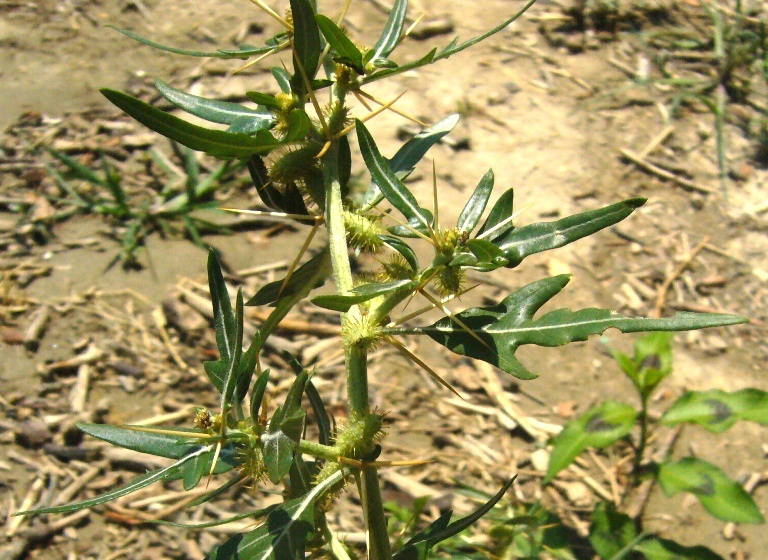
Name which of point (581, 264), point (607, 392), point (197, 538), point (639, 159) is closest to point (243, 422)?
point (197, 538)

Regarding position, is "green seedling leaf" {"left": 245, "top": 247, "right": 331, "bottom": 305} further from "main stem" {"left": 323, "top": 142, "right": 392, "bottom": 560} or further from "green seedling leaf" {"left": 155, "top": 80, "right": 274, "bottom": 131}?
"green seedling leaf" {"left": 155, "top": 80, "right": 274, "bottom": 131}

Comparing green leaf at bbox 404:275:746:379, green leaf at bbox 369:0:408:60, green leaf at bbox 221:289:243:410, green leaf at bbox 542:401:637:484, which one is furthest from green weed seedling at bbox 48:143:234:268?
green leaf at bbox 404:275:746:379

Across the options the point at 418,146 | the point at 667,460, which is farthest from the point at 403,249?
the point at 667,460

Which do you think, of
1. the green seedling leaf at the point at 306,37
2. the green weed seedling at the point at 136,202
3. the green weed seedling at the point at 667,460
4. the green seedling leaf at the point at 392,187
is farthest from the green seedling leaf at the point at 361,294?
the green weed seedling at the point at 136,202

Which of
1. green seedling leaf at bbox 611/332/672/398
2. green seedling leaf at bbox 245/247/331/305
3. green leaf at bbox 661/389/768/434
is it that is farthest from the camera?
green seedling leaf at bbox 611/332/672/398

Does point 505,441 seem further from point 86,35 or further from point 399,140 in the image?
point 86,35

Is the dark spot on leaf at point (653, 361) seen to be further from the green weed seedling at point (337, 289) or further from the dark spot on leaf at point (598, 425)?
the green weed seedling at point (337, 289)
